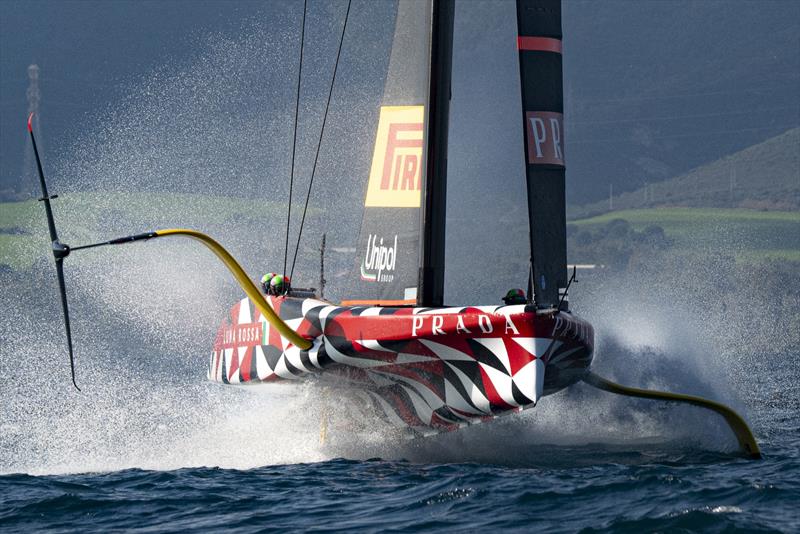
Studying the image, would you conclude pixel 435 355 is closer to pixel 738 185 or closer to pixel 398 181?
pixel 398 181

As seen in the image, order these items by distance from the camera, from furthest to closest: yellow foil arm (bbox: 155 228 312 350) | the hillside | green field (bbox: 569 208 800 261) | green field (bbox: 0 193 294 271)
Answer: the hillside, green field (bbox: 569 208 800 261), green field (bbox: 0 193 294 271), yellow foil arm (bbox: 155 228 312 350)

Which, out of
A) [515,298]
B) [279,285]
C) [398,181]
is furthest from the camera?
[398,181]

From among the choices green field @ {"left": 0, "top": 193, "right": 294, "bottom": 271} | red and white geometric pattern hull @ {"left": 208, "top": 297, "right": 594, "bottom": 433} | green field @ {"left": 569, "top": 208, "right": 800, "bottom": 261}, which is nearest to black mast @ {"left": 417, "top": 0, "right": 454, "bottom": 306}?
red and white geometric pattern hull @ {"left": 208, "top": 297, "right": 594, "bottom": 433}

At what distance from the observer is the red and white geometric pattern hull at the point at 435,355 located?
36.2ft

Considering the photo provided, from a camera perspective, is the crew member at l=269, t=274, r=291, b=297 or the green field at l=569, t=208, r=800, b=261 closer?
the crew member at l=269, t=274, r=291, b=297

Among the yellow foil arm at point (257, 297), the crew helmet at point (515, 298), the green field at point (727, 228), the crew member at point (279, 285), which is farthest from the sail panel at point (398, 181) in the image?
the green field at point (727, 228)

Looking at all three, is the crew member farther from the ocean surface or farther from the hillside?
the hillside

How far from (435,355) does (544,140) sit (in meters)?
2.30

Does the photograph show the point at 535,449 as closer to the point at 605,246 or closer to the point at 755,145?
the point at 605,246

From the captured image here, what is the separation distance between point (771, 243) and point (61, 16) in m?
134

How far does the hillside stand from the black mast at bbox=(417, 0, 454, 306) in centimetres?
12115

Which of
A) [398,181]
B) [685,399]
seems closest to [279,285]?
[398,181]

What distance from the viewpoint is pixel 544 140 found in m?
11.8

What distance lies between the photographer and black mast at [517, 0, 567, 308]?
11.4 metres
